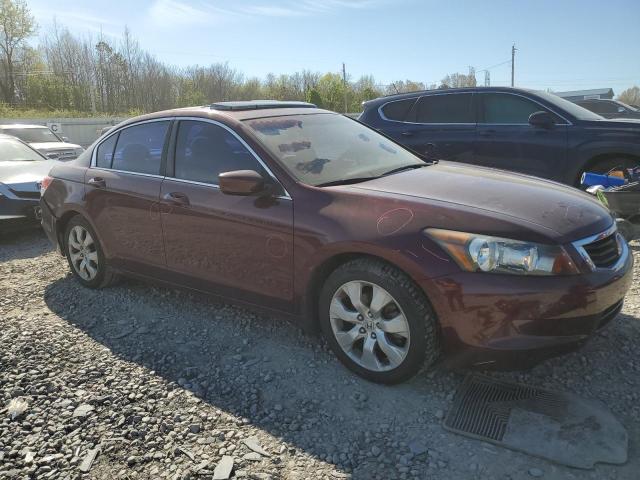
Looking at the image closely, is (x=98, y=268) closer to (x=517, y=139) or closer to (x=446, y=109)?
(x=446, y=109)

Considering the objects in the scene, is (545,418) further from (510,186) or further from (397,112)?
(397,112)

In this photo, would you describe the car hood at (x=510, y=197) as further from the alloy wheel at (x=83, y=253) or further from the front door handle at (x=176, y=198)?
the alloy wheel at (x=83, y=253)

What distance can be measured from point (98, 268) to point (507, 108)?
5330mm

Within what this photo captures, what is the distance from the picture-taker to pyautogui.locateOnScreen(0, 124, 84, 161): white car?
12312mm

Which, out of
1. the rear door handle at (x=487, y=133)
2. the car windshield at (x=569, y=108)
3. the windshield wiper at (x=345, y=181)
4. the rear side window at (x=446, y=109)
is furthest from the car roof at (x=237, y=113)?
the car windshield at (x=569, y=108)

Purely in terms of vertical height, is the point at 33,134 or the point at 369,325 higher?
the point at 33,134

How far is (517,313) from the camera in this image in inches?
98.0

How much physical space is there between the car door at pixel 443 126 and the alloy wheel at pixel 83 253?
14.0 feet

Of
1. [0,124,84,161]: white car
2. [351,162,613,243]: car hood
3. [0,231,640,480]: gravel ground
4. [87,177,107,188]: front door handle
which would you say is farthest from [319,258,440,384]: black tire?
[0,124,84,161]: white car

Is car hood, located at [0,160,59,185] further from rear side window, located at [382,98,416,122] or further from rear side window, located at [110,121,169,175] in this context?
rear side window, located at [382,98,416,122]

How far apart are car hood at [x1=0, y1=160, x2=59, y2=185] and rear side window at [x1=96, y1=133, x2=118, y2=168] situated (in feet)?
9.34

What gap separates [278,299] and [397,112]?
499cm

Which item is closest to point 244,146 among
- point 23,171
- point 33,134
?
point 23,171

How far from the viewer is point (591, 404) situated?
2688 millimetres
